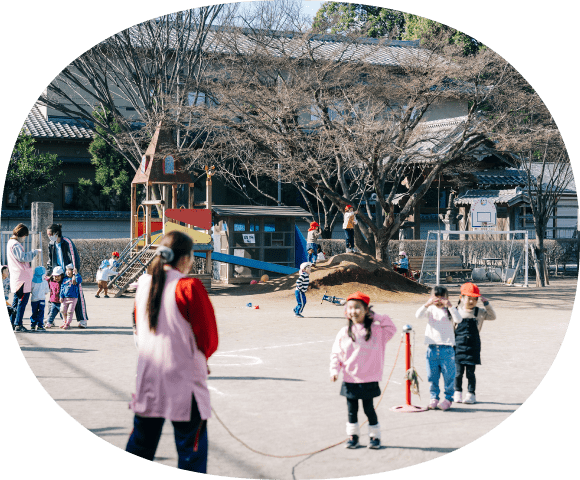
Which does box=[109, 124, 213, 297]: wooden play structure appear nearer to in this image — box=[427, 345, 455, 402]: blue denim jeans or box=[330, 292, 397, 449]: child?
box=[427, 345, 455, 402]: blue denim jeans

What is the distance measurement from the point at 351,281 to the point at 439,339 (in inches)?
342

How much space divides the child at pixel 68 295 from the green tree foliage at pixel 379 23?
5.53 m

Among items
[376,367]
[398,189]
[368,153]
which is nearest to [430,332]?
[376,367]

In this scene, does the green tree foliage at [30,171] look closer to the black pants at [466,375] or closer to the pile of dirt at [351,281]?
the black pants at [466,375]

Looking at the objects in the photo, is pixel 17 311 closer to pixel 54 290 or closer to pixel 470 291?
pixel 54 290

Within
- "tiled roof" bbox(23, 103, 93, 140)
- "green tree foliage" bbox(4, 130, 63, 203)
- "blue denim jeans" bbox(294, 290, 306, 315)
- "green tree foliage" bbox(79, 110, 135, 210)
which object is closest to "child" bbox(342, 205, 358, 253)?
"blue denim jeans" bbox(294, 290, 306, 315)

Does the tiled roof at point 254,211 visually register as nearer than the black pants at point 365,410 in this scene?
No

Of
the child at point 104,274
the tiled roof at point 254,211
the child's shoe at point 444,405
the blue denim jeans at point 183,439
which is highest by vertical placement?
the tiled roof at point 254,211

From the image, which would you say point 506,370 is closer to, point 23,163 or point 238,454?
point 238,454

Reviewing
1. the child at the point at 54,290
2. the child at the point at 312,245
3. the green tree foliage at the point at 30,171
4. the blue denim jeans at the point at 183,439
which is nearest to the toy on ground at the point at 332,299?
the child at the point at 312,245

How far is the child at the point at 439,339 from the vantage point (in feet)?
18.6

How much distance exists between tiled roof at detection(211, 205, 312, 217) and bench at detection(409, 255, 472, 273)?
3490 millimetres

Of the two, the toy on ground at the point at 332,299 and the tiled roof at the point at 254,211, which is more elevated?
the tiled roof at the point at 254,211

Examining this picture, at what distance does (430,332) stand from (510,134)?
8.18 m
